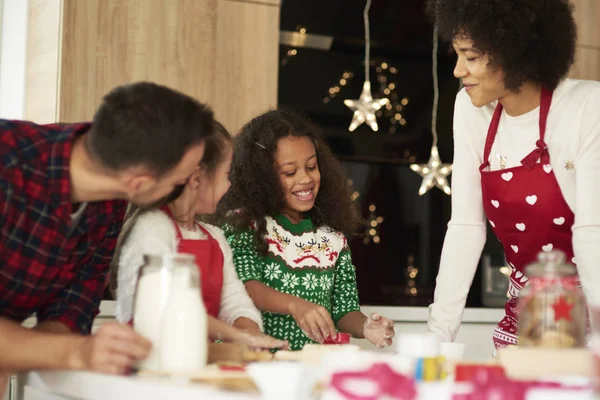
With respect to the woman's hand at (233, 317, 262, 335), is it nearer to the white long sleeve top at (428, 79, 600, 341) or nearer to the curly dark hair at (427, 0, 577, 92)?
the white long sleeve top at (428, 79, 600, 341)

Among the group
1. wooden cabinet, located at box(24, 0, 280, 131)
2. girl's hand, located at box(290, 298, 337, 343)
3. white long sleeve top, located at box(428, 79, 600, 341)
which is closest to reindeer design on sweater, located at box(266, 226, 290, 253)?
girl's hand, located at box(290, 298, 337, 343)

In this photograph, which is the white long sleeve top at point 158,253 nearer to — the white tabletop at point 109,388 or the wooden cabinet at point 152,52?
the white tabletop at point 109,388

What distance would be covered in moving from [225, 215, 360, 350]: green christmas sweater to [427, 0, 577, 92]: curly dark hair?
574 mm

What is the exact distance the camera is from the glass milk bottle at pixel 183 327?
972 millimetres

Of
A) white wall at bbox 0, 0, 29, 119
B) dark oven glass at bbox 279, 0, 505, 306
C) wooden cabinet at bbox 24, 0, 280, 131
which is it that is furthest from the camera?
dark oven glass at bbox 279, 0, 505, 306

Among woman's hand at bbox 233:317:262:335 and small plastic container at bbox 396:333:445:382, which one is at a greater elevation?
small plastic container at bbox 396:333:445:382

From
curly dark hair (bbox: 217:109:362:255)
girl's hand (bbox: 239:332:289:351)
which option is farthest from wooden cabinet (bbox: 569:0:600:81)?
girl's hand (bbox: 239:332:289:351)

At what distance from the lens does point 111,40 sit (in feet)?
7.78

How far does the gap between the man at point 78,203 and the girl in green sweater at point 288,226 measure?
1.82 ft

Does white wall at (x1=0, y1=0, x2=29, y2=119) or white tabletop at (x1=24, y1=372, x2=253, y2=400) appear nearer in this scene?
white tabletop at (x1=24, y1=372, x2=253, y2=400)

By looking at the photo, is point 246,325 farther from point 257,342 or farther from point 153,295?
point 153,295

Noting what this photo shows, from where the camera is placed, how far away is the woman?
1.54 meters

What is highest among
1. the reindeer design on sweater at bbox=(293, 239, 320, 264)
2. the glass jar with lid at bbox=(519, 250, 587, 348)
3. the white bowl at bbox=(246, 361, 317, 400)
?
the glass jar with lid at bbox=(519, 250, 587, 348)

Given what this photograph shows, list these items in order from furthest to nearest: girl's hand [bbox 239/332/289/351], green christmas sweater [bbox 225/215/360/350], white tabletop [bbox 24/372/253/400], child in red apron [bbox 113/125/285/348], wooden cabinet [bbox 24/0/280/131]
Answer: wooden cabinet [bbox 24/0/280/131] → green christmas sweater [bbox 225/215/360/350] → child in red apron [bbox 113/125/285/348] → girl's hand [bbox 239/332/289/351] → white tabletop [bbox 24/372/253/400]
